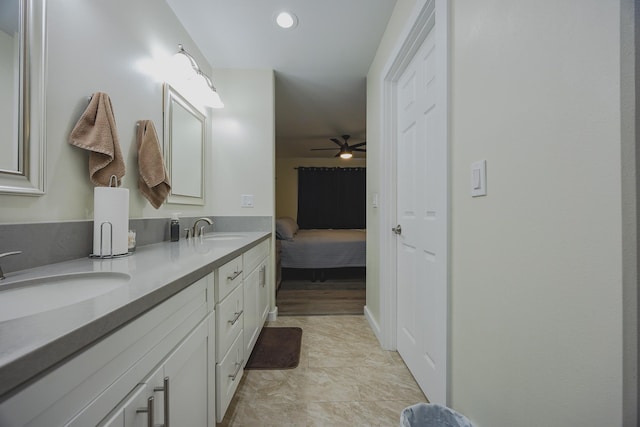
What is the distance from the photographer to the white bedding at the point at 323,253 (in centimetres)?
378

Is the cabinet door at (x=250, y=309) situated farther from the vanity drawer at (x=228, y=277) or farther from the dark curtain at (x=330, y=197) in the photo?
the dark curtain at (x=330, y=197)

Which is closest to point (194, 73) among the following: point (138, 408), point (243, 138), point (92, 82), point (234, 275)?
point (243, 138)

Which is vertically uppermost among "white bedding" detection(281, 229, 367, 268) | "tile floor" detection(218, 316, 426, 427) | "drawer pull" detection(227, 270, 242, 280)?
"drawer pull" detection(227, 270, 242, 280)

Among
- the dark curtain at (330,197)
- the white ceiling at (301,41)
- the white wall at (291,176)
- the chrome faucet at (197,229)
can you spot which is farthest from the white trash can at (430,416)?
the white wall at (291,176)

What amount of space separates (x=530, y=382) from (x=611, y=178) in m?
0.52

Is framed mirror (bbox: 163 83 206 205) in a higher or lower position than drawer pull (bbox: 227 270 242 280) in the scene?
higher

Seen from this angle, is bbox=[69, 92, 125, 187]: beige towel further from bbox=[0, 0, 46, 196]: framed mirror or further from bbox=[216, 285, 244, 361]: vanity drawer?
bbox=[216, 285, 244, 361]: vanity drawer

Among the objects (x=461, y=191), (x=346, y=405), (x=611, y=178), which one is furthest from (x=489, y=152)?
(x=346, y=405)

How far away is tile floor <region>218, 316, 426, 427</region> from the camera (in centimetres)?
126

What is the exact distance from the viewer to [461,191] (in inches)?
36.6

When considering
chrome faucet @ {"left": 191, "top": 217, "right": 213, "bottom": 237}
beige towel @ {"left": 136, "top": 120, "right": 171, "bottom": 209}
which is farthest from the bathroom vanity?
chrome faucet @ {"left": 191, "top": 217, "right": 213, "bottom": 237}

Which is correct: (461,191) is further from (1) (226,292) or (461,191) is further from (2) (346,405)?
(2) (346,405)

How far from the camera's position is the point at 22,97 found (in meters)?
0.82

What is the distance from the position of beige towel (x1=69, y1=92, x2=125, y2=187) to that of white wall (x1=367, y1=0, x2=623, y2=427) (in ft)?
4.53
